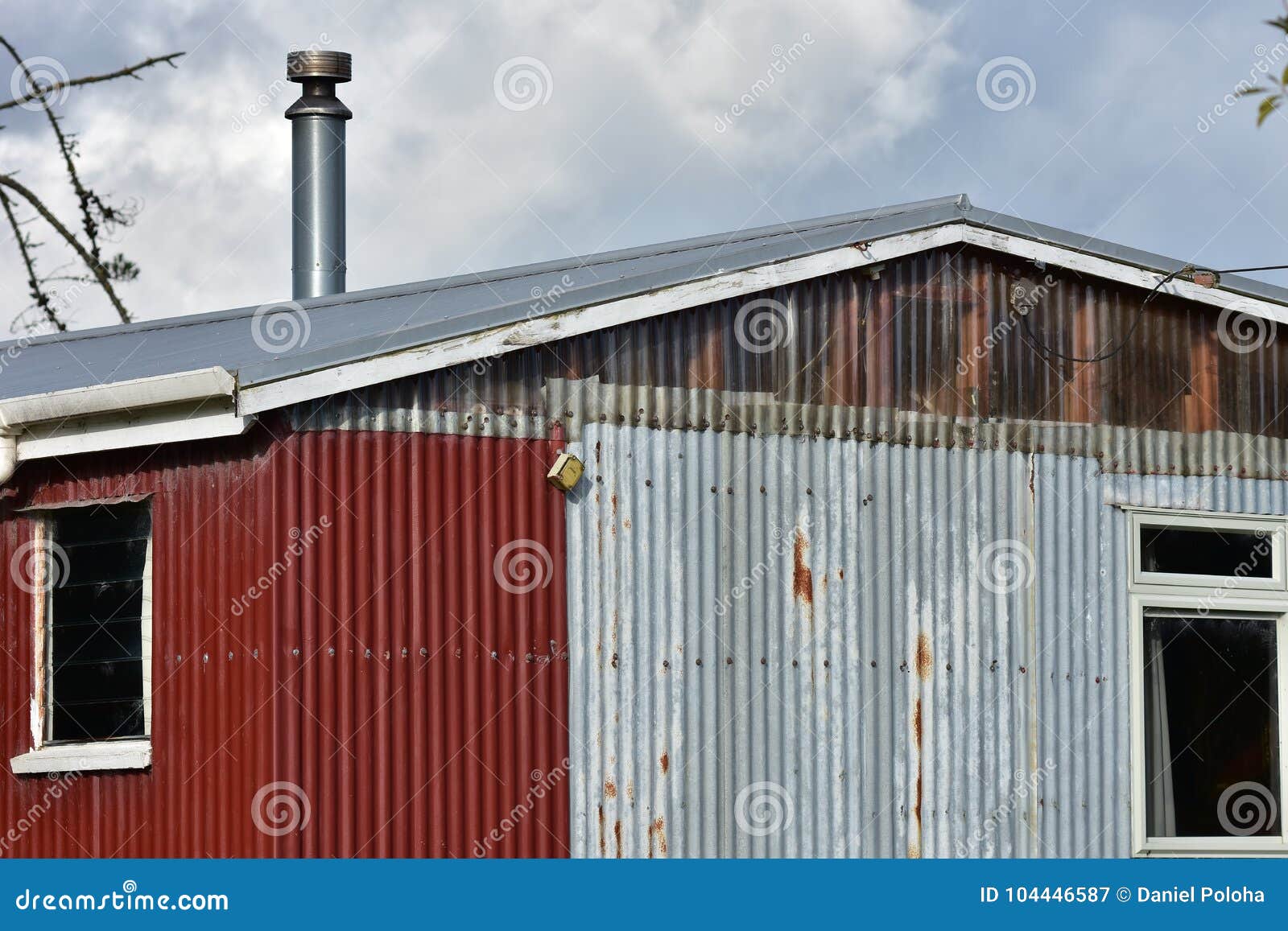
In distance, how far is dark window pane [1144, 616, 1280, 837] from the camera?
32.1 feet

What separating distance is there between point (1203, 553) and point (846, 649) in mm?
2354

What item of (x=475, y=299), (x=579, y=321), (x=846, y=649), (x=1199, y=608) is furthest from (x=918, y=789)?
(x=475, y=299)

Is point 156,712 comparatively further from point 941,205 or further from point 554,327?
point 941,205

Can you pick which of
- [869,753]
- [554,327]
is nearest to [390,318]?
[554,327]

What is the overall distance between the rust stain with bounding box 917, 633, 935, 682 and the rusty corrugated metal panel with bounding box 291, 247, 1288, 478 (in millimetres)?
1056

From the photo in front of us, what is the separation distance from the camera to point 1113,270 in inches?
391

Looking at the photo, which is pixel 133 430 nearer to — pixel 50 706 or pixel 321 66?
pixel 50 706

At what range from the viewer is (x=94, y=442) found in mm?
8625

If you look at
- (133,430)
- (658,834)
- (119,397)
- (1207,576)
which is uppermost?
(119,397)

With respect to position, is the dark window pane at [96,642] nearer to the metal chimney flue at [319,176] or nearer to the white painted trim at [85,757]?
the white painted trim at [85,757]

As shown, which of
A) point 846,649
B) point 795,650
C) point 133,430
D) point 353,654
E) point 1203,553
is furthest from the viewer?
point 1203,553

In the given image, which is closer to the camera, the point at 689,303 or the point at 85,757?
the point at 85,757

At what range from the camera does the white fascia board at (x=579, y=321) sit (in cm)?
804

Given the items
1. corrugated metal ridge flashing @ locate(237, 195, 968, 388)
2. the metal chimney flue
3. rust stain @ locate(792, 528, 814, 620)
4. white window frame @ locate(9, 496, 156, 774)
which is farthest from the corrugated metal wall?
the metal chimney flue
